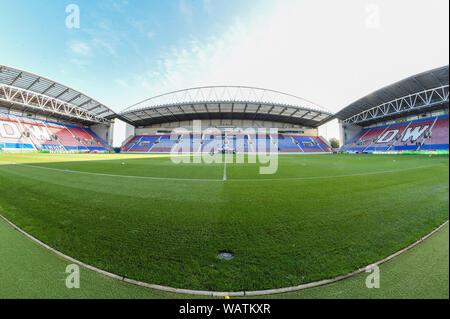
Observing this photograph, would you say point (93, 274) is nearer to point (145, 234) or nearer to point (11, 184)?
point (145, 234)

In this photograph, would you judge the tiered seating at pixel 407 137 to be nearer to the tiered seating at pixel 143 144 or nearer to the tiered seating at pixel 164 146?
the tiered seating at pixel 164 146

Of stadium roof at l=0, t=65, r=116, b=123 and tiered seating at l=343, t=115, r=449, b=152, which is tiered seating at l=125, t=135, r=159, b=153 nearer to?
stadium roof at l=0, t=65, r=116, b=123

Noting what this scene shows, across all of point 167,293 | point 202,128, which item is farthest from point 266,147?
point 167,293

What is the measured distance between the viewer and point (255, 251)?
7.09 ft

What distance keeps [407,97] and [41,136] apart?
7548cm

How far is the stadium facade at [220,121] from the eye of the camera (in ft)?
96.6

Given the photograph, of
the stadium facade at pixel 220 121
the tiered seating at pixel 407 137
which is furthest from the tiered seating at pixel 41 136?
the tiered seating at pixel 407 137

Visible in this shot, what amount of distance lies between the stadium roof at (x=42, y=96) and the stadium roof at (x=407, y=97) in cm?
6053

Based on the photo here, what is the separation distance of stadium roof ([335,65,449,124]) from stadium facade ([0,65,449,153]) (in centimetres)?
12

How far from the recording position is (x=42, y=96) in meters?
32.6

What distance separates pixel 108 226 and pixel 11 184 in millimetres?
6366
